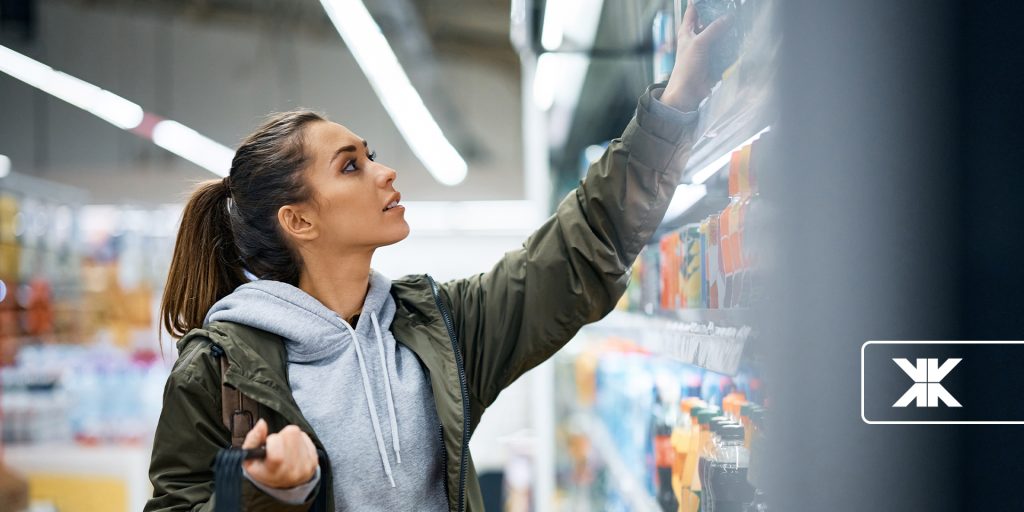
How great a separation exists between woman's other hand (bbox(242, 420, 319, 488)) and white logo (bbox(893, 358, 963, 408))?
801 mm

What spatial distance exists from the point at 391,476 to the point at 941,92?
3.42ft

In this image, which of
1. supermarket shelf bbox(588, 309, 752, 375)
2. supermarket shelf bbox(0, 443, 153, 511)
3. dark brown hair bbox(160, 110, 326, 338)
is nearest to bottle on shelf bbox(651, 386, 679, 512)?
supermarket shelf bbox(588, 309, 752, 375)

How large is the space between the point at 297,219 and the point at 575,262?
560mm

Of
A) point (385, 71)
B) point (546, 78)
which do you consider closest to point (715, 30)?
point (546, 78)

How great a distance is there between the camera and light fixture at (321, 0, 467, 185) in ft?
14.3

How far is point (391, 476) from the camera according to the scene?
1.60 meters

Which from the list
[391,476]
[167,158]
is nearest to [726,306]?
[391,476]

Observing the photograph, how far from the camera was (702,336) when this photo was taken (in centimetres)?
159

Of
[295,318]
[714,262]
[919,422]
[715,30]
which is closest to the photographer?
[919,422]

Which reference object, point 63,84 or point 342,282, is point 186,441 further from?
point 63,84

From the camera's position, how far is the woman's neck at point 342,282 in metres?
1.80

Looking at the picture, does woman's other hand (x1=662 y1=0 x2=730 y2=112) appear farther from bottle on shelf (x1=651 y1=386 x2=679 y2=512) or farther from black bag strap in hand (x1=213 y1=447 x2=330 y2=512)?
black bag strap in hand (x1=213 y1=447 x2=330 y2=512)

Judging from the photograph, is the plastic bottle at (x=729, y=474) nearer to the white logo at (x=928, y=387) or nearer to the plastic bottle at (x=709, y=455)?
the plastic bottle at (x=709, y=455)

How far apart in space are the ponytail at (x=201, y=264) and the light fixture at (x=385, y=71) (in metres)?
2.46
